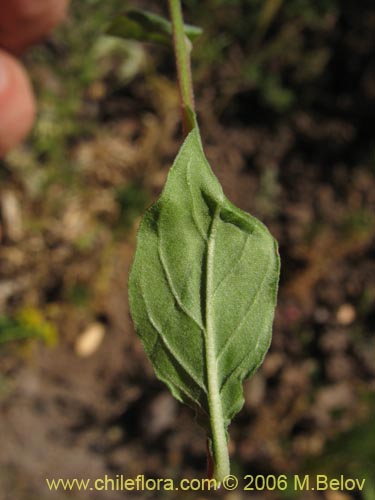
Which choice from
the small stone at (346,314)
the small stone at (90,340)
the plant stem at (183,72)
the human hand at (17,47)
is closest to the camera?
the plant stem at (183,72)

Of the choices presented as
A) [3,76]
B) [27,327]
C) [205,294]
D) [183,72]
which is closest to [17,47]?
[3,76]

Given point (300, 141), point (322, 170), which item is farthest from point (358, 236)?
point (300, 141)

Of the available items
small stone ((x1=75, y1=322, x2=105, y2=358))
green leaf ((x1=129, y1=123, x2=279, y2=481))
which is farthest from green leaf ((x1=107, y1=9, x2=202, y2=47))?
small stone ((x1=75, y1=322, x2=105, y2=358))

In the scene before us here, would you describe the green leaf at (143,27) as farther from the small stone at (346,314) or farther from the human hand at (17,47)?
the small stone at (346,314)

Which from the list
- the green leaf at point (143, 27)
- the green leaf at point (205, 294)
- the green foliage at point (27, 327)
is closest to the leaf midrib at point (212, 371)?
the green leaf at point (205, 294)

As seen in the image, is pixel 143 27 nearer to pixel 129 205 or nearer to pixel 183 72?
pixel 183 72

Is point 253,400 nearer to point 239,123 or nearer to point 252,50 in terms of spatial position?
point 239,123
